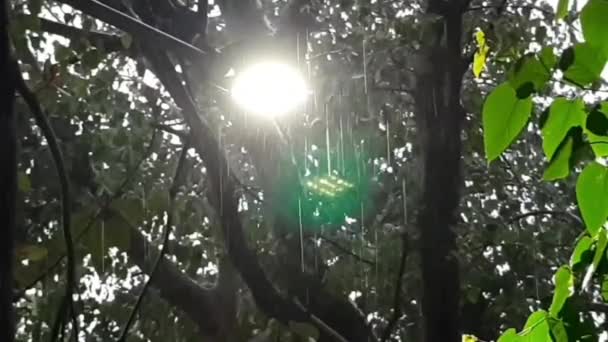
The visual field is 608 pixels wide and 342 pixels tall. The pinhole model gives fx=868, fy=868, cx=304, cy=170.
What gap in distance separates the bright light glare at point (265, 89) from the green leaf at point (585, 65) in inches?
58.5

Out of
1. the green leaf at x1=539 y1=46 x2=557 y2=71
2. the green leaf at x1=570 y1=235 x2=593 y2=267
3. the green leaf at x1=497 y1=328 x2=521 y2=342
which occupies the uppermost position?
the green leaf at x1=539 y1=46 x2=557 y2=71

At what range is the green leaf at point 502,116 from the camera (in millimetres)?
673

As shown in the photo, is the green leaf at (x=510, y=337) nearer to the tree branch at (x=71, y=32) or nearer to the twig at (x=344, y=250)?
the tree branch at (x=71, y=32)

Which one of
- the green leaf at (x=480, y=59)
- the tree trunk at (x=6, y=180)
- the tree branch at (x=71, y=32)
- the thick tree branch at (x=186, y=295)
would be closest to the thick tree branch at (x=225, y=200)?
the tree branch at (x=71, y=32)

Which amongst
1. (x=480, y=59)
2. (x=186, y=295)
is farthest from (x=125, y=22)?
(x=186, y=295)

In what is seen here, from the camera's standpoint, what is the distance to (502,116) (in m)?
0.67

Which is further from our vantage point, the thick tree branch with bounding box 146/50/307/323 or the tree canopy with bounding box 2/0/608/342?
the tree canopy with bounding box 2/0/608/342

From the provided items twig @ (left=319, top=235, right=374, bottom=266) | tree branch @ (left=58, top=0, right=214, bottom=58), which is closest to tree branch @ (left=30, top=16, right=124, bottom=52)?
tree branch @ (left=58, top=0, right=214, bottom=58)

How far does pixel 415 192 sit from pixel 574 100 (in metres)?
2.73

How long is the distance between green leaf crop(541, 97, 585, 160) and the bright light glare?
57.2 inches

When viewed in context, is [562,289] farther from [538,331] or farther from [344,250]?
[344,250]

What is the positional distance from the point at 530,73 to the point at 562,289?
0.18 m

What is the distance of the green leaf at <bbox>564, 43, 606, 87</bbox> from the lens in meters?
→ 0.63

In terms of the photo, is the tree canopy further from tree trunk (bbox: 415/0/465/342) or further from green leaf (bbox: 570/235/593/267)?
green leaf (bbox: 570/235/593/267)
